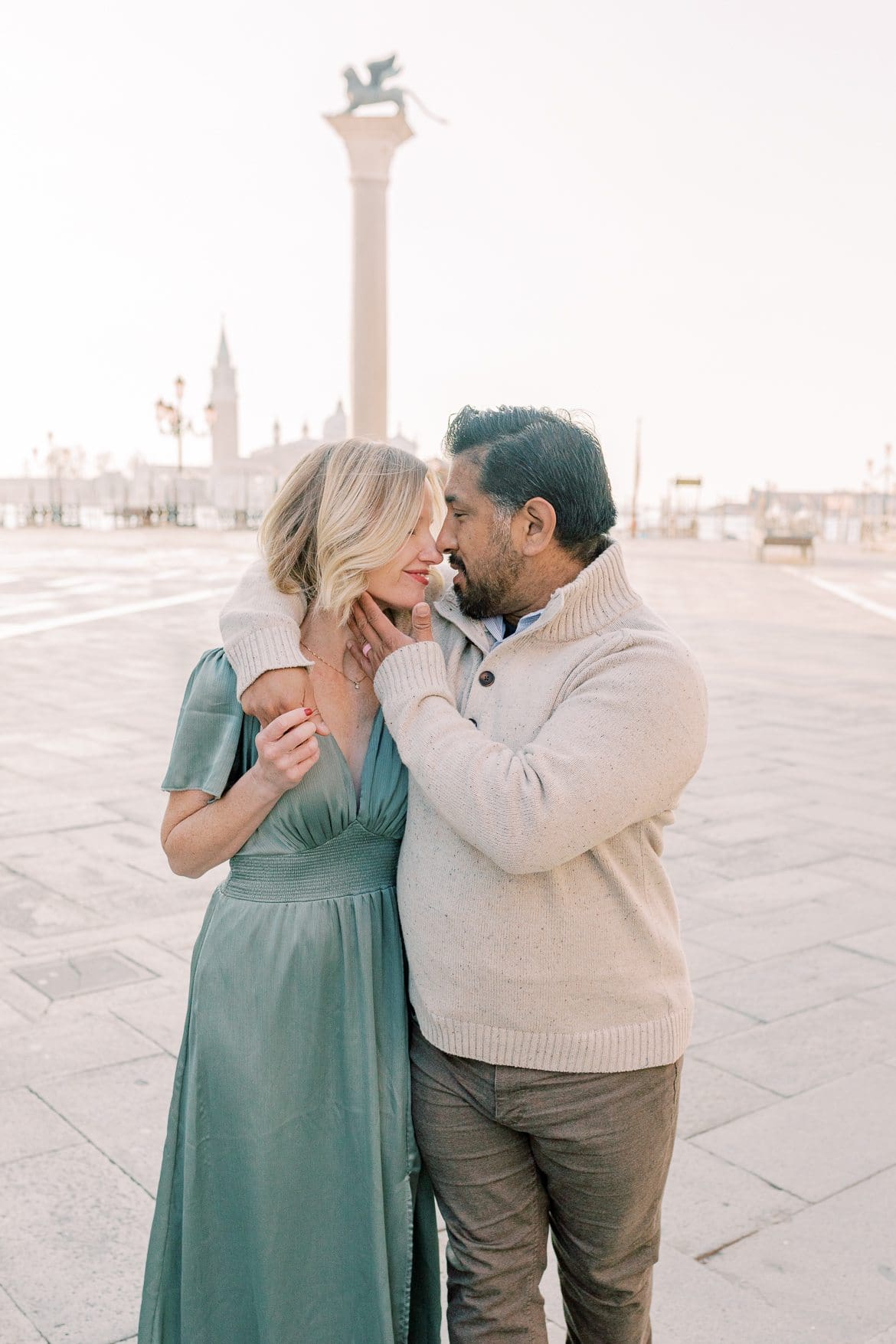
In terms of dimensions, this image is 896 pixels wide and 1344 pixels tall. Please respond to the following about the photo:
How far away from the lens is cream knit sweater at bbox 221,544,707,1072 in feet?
4.64

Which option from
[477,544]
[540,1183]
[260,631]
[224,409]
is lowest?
[540,1183]

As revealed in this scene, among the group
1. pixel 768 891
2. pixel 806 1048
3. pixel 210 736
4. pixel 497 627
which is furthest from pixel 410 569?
pixel 768 891

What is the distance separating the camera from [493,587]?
1.57 meters

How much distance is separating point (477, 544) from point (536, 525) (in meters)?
0.08

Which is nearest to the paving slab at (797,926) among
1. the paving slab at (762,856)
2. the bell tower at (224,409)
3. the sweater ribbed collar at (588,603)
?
the paving slab at (762,856)

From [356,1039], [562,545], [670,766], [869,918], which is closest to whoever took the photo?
[670,766]

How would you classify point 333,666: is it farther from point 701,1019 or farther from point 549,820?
point 701,1019

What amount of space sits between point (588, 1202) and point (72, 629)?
1129 cm

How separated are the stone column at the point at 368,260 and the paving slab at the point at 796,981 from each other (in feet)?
63.2

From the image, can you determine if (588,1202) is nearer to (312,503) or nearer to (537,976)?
(537,976)

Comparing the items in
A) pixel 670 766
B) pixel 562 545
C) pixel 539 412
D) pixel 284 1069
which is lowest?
pixel 284 1069

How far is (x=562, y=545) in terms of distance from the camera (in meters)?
1.56

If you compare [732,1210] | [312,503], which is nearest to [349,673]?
[312,503]

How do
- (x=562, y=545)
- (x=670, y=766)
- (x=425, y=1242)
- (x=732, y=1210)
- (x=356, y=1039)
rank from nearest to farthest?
(x=670, y=766), (x=562, y=545), (x=356, y=1039), (x=425, y=1242), (x=732, y=1210)
